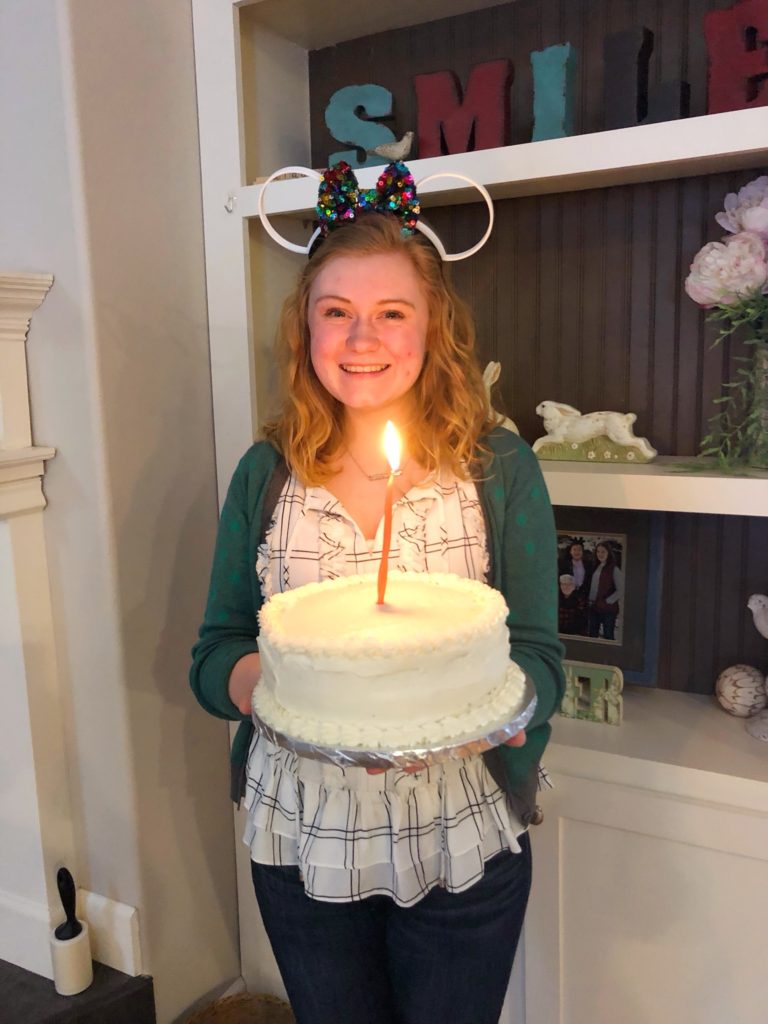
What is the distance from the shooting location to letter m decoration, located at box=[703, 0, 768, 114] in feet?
3.81

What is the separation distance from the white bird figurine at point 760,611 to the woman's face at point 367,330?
0.70 metres

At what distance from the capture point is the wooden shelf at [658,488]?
119cm

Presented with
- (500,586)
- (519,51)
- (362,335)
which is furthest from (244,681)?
(519,51)

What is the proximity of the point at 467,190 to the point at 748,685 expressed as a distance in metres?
0.96

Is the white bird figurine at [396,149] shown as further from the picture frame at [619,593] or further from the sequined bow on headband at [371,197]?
the picture frame at [619,593]

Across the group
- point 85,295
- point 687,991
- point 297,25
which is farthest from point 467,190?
point 687,991

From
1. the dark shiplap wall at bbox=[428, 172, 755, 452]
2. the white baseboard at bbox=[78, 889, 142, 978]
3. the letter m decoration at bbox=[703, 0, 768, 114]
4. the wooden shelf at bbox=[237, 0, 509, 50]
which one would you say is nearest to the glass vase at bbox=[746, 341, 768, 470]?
the dark shiplap wall at bbox=[428, 172, 755, 452]

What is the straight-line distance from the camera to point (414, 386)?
3.79 ft

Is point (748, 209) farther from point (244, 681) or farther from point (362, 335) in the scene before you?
point (244, 681)

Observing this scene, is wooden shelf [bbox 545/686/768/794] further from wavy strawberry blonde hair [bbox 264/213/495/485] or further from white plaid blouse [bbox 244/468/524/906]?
wavy strawberry blonde hair [bbox 264/213/495/485]

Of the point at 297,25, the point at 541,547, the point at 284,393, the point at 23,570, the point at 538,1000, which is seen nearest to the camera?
the point at 541,547

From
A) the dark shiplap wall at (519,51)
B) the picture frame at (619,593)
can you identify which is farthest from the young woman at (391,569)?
the dark shiplap wall at (519,51)

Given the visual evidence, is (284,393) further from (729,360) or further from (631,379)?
(729,360)

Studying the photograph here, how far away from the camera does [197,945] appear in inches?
60.8
